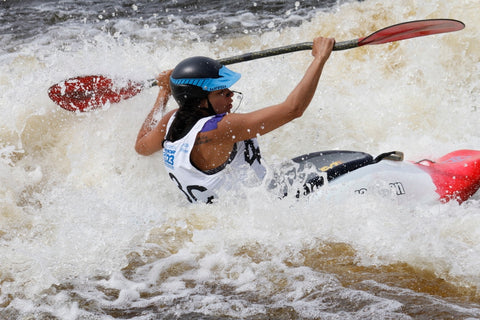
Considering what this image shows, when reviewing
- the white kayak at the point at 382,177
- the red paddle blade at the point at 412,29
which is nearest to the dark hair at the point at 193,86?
the white kayak at the point at 382,177

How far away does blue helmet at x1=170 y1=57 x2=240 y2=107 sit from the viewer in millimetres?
3480

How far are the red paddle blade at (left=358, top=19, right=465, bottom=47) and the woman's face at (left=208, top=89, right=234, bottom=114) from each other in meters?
1.06

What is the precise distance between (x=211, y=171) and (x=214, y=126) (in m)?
0.31

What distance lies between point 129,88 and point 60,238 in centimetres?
151

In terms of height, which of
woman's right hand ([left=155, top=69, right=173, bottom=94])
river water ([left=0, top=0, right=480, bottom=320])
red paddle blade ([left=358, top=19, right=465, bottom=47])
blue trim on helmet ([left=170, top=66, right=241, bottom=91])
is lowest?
river water ([left=0, top=0, right=480, bottom=320])

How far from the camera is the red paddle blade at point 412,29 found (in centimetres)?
394

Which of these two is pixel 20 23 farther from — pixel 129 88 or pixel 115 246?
pixel 115 246

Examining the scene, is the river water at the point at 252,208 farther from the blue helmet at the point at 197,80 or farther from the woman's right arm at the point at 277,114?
the blue helmet at the point at 197,80

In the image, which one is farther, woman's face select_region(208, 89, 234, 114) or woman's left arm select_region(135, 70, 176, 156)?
woman's left arm select_region(135, 70, 176, 156)

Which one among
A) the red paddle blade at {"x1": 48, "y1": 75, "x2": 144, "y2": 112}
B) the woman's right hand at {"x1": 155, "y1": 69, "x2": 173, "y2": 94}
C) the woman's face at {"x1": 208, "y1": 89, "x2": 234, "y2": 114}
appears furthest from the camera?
the red paddle blade at {"x1": 48, "y1": 75, "x2": 144, "y2": 112}

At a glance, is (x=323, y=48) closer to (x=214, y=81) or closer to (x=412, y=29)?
(x=214, y=81)

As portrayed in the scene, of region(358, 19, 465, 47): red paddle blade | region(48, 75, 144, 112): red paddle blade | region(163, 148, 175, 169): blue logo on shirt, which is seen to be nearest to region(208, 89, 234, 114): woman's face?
region(163, 148, 175, 169): blue logo on shirt

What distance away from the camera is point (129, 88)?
15.7 feet

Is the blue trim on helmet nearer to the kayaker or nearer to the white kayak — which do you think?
the kayaker
